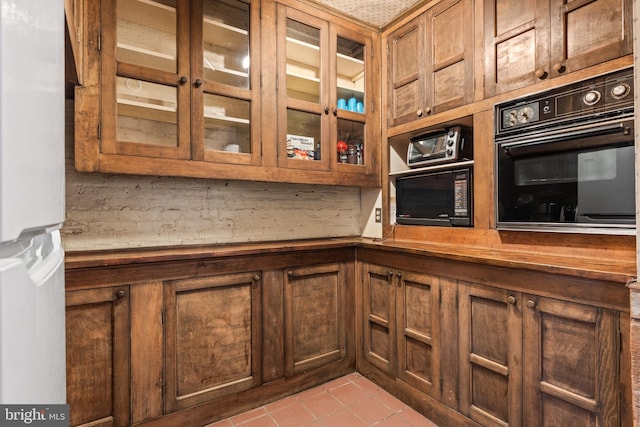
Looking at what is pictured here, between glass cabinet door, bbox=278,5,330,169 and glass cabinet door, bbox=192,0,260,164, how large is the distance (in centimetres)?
20

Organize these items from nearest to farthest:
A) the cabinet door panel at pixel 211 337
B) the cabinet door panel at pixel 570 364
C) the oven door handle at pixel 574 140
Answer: the cabinet door panel at pixel 570 364 < the oven door handle at pixel 574 140 < the cabinet door panel at pixel 211 337

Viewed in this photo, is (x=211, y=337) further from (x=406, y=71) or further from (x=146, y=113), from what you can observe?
(x=406, y=71)

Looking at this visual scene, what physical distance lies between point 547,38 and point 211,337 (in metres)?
2.32

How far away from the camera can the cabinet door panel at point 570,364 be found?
1184mm

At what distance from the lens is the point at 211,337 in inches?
71.9

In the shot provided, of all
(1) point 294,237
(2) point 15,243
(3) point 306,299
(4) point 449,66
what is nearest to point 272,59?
(4) point 449,66

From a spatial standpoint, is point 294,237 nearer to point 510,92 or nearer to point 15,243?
point 510,92

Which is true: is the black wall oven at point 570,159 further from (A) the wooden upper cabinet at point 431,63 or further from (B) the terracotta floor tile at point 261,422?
(B) the terracotta floor tile at point 261,422

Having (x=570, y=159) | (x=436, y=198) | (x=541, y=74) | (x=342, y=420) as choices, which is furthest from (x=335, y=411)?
(x=541, y=74)

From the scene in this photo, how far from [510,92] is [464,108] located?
260mm

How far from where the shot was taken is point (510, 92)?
1699 millimetres

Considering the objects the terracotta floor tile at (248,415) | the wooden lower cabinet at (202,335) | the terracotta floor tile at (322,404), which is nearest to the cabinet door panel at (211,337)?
the wooden lower cabinet at (202,335)

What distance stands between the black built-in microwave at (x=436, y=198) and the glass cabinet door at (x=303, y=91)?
640 millimetres

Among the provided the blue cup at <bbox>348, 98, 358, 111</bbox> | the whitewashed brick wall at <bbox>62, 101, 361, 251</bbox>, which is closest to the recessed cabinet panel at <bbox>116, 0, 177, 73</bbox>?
the whitewashed brick wall at <bbox>62, 101, 361, 251</bbox>
